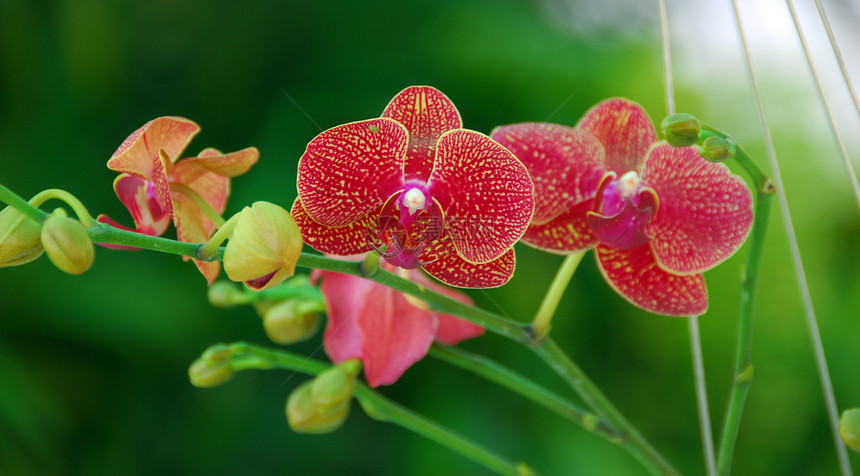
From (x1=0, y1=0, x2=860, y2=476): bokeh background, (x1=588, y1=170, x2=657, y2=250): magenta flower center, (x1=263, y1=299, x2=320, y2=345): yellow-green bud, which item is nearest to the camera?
(x1=588, y1=170, x2=657, y2=250): magenta flower center

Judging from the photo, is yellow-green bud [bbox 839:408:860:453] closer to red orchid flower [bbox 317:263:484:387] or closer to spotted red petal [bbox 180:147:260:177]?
red orchid flower [bbox 317:263:484:387]

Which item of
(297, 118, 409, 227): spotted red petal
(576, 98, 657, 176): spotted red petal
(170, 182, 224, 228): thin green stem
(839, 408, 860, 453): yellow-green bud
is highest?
(576, 98, 657, 176): spotted red petal

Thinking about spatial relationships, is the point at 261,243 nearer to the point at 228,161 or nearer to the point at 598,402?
the point at 228,161

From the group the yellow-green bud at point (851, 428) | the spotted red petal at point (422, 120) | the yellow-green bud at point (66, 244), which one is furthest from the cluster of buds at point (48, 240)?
the yellow-green bud at point (851, 428)

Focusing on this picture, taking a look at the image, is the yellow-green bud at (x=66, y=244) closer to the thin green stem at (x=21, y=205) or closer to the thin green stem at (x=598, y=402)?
the thin green stem at (x=21, y=205)

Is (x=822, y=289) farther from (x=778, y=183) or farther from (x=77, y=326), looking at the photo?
(x=77, y=326)

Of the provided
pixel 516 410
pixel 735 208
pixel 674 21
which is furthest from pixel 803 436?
pixel 735 208

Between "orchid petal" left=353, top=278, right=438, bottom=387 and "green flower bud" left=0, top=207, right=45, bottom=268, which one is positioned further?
"orchid petal" left=353, top=278, right=438, bottom=387

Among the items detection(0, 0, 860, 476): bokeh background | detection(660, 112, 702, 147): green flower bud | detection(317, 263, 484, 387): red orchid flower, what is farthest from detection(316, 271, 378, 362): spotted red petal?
detection(0, 0, 860, 476): bokeh background
